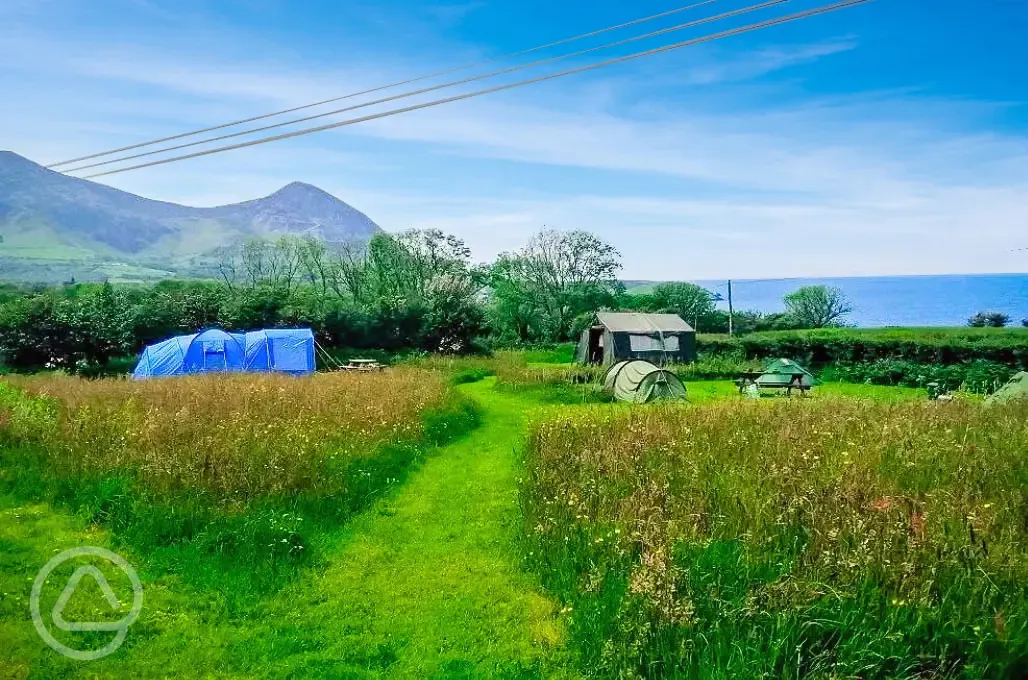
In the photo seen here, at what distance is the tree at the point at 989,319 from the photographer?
1854 inches

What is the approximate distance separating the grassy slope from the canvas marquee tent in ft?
87.9

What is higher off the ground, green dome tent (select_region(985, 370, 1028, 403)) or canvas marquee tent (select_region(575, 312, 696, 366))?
canvas marquee tent (select_region(575, 312, 696, 366))

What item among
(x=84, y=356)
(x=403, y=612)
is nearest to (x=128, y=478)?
(x=403, y=612)

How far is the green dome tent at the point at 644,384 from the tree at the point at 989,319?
128 ft

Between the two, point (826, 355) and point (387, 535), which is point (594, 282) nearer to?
point (826, 355)

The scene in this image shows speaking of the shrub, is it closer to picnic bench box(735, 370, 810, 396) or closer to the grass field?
picnic bench box(735, 370, 810, 396)

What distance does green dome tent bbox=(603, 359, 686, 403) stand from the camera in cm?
1942

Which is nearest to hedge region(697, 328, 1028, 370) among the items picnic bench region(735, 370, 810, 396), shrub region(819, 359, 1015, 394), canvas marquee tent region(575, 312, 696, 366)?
shrub region(819, 359, 1015, 394)

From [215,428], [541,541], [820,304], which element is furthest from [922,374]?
[820,304]

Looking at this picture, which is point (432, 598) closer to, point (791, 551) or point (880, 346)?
point (791, 551)

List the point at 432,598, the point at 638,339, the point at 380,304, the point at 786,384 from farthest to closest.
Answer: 1. the point at 380,304
2. the point at 638,339
3. the point at 786,384
4. the point at 432,598

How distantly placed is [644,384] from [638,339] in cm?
1587

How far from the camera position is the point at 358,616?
5840mm

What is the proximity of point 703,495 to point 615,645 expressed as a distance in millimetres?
2710
